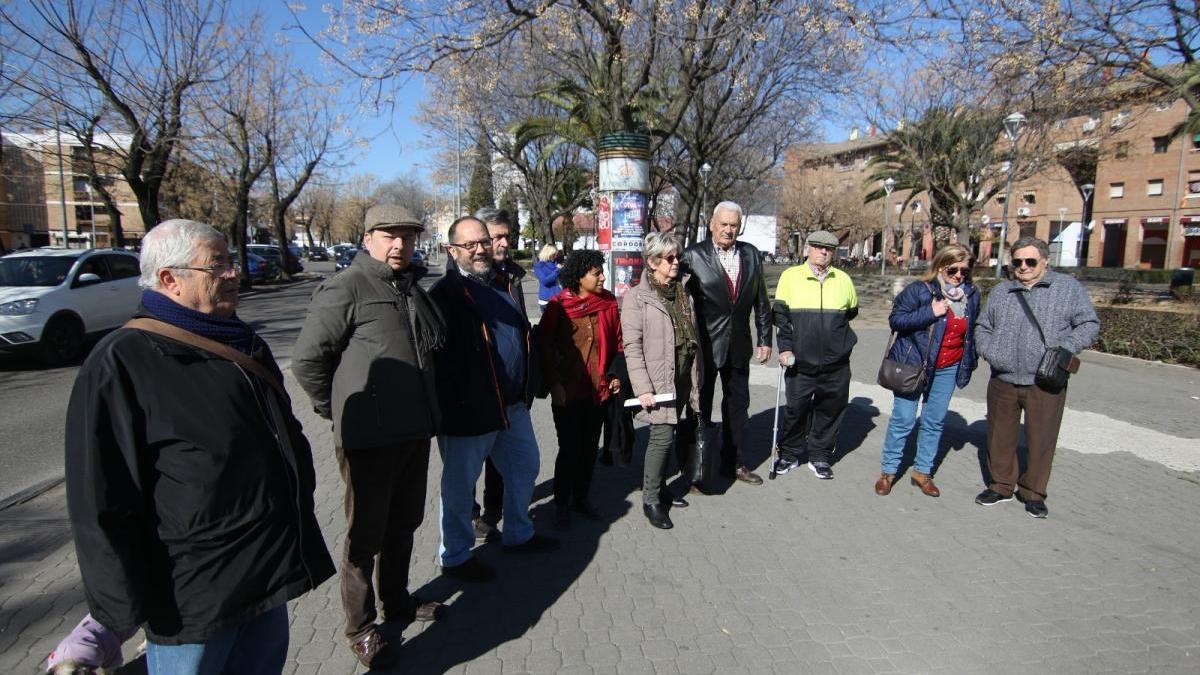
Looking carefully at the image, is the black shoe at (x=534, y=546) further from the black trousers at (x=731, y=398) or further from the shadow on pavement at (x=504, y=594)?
the black trousers at (x=731, y=398)

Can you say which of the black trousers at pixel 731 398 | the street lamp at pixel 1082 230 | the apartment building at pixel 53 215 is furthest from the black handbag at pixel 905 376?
the street lamp at pixel 1082 230

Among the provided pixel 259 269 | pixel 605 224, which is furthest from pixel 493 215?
pixel 259 269

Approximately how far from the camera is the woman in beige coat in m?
4.11

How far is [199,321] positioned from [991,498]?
16.5ft

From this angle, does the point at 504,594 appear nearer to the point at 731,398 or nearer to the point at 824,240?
the point at 731,398

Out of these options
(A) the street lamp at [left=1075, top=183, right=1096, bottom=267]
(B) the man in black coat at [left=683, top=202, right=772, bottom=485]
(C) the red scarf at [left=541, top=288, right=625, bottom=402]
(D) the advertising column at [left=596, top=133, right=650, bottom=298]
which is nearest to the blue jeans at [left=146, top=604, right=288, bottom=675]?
(C) the red scarf at [left=541, top=288, right=625, bottom=402]

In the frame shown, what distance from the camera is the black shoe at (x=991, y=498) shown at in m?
4.76

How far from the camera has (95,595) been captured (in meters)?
1.71

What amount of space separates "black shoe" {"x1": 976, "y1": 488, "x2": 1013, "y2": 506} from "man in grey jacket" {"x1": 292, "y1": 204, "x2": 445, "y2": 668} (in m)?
4.01

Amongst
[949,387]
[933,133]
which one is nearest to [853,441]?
[949,387]

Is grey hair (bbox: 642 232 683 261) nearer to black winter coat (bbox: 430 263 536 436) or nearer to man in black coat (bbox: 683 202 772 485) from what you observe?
man in black coat (bbox: 683 202 772 485)

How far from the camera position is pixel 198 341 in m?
1.88

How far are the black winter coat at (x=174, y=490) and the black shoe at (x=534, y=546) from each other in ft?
6.65

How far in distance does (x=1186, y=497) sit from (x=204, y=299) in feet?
21.1
